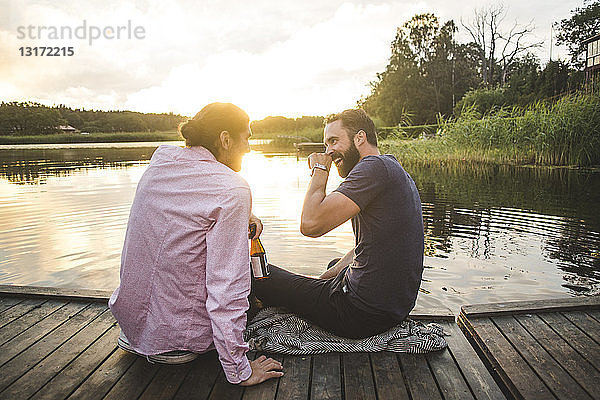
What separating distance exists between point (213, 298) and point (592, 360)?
2.06 m

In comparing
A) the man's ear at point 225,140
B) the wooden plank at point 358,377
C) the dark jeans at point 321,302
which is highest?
the man's ear at point 225,140

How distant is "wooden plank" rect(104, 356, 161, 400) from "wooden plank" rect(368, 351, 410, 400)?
114cm

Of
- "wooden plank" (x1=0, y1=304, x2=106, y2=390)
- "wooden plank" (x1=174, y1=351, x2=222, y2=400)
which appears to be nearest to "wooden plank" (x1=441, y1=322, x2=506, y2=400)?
"wooden plank" (x1=174, y1=351, x2=222, y2=400)

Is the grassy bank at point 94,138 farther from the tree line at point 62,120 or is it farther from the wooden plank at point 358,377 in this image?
the wooden plank at point 358,377

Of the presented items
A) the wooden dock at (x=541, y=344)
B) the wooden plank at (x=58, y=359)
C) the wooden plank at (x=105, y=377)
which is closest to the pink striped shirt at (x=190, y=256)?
the wooden plank at (x=105, y=377)

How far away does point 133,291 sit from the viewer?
2322 millimetres

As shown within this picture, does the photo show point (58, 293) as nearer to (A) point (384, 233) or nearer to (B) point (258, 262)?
(B) point (258, 262)

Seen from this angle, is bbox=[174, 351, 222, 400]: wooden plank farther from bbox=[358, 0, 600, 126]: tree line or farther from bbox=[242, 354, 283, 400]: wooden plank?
bbox=[358, 0, 600, 126]: tree line

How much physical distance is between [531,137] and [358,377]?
14712mm

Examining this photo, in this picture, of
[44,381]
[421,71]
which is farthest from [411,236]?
[421,71]

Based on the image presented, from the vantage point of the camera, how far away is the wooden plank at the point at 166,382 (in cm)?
220

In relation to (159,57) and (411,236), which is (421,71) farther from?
(411,236)

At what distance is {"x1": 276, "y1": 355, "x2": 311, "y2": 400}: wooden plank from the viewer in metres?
2.21

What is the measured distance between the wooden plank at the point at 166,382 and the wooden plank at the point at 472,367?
1.43 m
